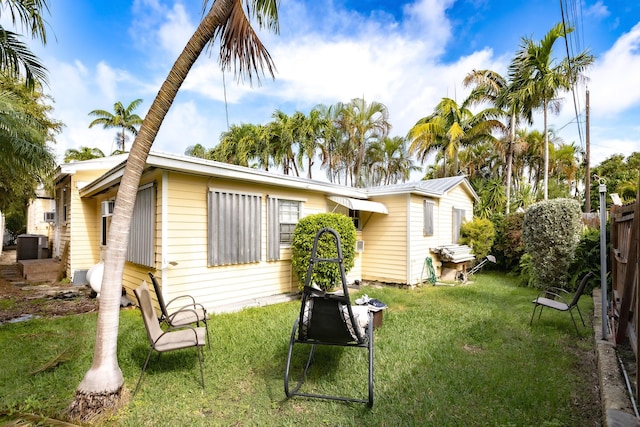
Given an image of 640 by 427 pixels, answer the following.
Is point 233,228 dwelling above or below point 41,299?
above

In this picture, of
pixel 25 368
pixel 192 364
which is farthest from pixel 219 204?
pixel 25 368

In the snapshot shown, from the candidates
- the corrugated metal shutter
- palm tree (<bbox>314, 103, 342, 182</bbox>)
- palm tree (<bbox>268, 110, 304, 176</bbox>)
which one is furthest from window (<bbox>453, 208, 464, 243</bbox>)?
palm tree (<bbox>268, 110, 304, 176</bbox>)

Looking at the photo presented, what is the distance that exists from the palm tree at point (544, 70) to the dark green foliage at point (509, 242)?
225 inches

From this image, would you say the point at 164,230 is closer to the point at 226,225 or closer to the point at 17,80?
the point at 226,225

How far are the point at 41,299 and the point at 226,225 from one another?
4.92 metres

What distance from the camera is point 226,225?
6172 mm

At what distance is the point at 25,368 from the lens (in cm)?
354

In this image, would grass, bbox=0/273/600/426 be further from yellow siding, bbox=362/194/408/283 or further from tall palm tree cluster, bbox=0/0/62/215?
yellow siding, bbox=362/194/408/283

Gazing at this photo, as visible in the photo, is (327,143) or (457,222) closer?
(457,222)

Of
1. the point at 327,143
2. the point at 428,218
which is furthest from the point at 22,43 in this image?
the point at 327,143

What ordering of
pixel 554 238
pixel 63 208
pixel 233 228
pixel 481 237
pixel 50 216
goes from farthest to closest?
1. pixel 50 216
2. pixel 481 237
3. pixel 63 208
4. pixel 554 238
5. pixel 233 228

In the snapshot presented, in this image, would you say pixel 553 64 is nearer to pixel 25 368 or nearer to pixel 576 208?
pixel 576 208

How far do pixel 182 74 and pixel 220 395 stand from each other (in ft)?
10.6

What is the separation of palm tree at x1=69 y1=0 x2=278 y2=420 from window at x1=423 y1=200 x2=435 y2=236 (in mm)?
7823
